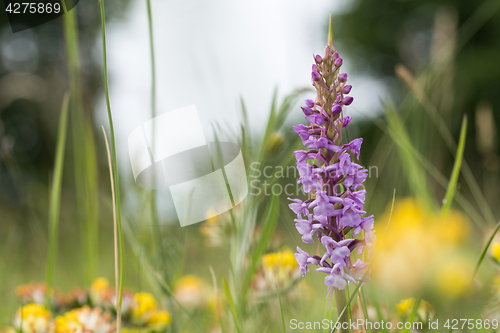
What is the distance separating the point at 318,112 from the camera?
43cm

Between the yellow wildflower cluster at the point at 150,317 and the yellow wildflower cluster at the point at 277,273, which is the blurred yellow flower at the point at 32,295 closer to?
the yellow wildflower cluster at the point at 150,317

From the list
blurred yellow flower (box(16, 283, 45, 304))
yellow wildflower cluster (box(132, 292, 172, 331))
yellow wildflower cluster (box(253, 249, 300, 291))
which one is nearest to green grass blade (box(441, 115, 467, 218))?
yellow wildflower cluster (box(253, 249, 300, 291))

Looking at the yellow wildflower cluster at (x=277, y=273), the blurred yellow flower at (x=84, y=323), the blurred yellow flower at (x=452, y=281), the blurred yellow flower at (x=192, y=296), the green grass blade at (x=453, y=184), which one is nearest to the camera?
the blurred yellow flower at (x=452, y=281)

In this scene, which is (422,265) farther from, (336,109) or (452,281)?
(336,109)

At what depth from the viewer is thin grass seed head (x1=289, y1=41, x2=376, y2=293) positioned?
15.0 inches

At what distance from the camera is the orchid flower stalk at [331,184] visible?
0.38 meters

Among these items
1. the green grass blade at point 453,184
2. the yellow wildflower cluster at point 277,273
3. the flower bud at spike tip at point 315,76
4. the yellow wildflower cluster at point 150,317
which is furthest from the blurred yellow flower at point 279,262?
the flower bud at spike tip at point 315,76

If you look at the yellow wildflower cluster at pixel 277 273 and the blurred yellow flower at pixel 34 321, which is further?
the yellow wildflower cluster at pixel 277 273

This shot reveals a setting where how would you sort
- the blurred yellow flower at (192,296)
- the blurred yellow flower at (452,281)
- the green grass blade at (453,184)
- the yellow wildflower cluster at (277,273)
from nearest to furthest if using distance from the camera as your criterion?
the blurred yellow flower at (452,281) < the green grass blade at (453,184) < the yellow wildflower cluster at (277,273) < the blurred yellow flower at (192,296)

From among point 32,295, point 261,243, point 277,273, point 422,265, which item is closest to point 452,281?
point 422,265

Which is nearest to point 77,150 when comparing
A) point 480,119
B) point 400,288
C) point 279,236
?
point 279,236

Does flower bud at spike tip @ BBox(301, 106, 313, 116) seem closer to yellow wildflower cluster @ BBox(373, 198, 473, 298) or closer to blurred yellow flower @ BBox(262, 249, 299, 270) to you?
yellow wildflower cluster @ BBox(373, 198, 473, 298)

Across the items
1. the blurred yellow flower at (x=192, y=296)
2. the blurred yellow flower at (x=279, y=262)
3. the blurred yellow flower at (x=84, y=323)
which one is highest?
the blurred yellow flower at (x=84, y=323)

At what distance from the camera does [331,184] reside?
0.40 metres
